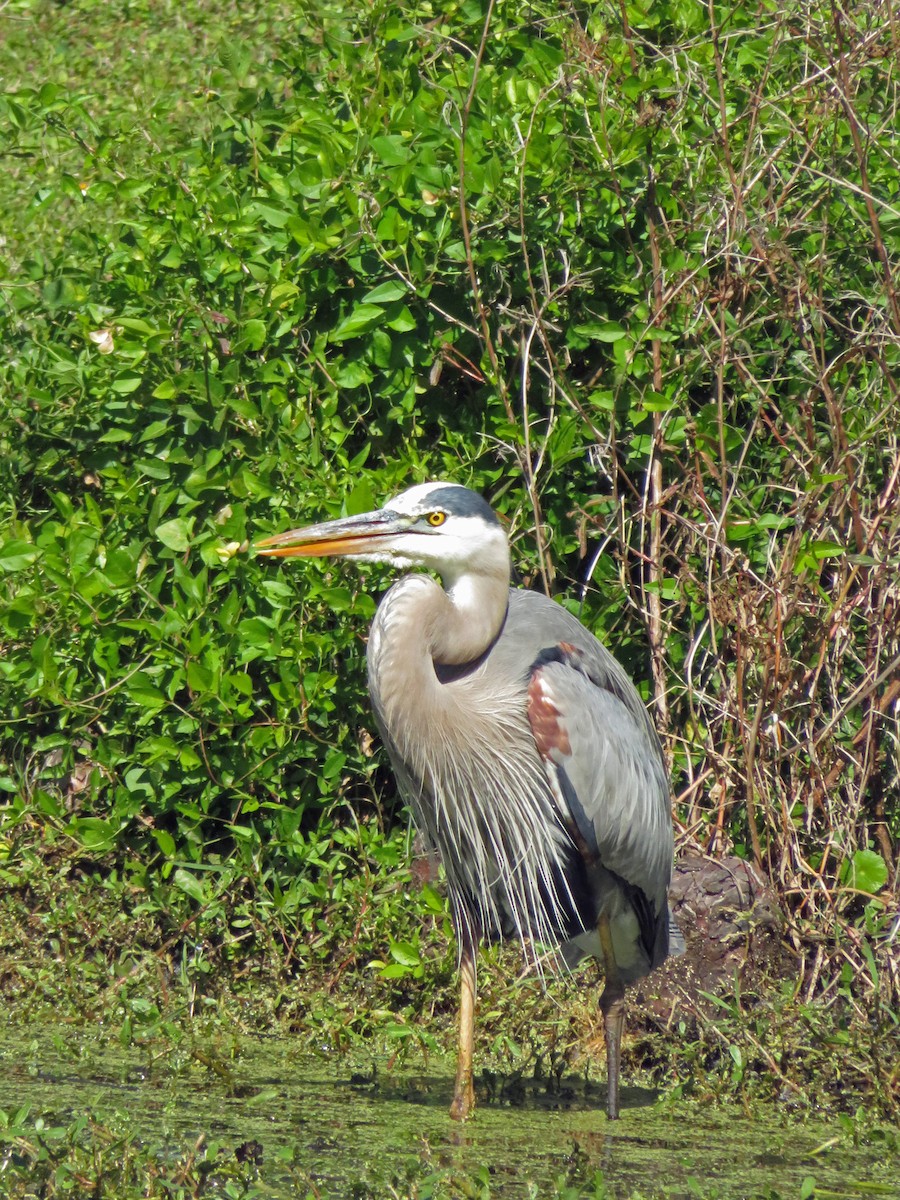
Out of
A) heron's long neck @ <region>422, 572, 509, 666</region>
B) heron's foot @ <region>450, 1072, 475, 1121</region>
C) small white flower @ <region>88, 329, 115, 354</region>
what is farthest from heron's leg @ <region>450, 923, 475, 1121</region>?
small white flower @ <region>88, 329, 115, 354</region>

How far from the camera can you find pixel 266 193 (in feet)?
17.2

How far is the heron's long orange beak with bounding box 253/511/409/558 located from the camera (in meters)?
4.17

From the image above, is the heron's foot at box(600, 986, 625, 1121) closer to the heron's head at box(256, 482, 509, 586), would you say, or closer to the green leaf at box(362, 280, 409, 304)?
the heron's head at box(256, 482, 509, 586)

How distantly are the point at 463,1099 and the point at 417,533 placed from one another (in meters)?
1.49

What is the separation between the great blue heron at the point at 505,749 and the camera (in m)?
4.18

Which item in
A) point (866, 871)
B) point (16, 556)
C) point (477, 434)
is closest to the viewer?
point (866, 871)

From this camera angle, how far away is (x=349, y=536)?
417cm

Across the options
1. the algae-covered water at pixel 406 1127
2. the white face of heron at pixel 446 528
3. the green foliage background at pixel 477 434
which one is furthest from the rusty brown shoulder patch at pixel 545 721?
the algae-covered water at pixel 406 1127

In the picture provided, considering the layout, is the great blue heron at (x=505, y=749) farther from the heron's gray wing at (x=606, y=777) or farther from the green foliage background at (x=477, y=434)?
the green foliage background at (x=477, y=434)

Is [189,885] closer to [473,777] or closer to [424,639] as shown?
[473,777]

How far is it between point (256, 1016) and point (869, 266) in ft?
9.97

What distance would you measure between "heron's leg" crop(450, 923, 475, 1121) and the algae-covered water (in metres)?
0.05

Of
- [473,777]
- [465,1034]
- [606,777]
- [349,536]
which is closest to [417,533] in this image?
[349,536]

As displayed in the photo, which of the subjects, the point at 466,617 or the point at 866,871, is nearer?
the point at 466,617
